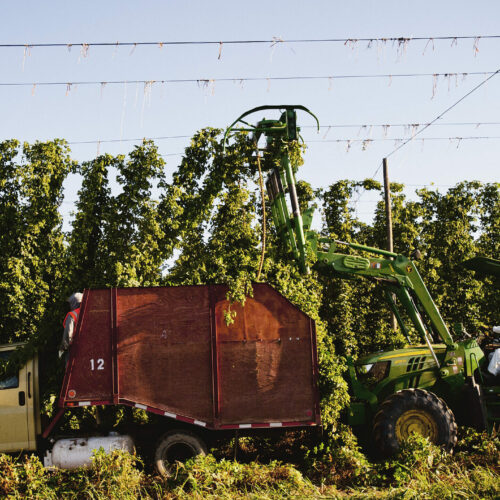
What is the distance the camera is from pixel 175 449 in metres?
7.93

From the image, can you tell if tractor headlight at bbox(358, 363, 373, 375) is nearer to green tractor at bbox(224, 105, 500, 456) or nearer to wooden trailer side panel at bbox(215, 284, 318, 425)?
green tractor at bbox(224, 105, 500, 456)

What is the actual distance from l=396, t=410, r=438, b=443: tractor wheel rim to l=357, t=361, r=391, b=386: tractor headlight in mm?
985

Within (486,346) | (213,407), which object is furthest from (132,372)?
(486,346)

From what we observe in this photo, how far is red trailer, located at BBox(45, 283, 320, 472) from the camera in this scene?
7.70 metres

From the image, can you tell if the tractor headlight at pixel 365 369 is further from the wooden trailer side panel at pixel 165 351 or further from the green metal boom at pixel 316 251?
the wooden trailer side panel at pixel 165 351

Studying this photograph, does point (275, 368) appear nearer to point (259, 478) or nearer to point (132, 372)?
point (259, 478)

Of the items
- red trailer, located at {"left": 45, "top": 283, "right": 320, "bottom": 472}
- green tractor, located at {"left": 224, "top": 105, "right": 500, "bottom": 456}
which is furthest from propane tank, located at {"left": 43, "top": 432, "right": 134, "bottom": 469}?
green tractor, located at {"left": 224, "top": 105, "right": 500, "bottom": 456}

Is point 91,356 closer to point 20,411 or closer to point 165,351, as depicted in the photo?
point 165,351

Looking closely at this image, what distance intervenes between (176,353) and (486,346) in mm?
5890

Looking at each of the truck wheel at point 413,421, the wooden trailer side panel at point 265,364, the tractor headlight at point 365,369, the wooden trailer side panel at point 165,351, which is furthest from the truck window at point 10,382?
the tractor headlight at point 365,369

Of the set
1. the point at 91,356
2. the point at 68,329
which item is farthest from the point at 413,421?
the point at 68,329

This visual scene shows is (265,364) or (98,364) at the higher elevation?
(98,364)

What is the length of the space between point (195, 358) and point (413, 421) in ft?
11.9

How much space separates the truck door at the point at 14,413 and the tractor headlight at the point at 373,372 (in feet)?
18.5
